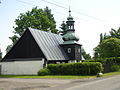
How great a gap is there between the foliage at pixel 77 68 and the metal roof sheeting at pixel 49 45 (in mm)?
2610

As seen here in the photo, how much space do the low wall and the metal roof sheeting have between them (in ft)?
7.99

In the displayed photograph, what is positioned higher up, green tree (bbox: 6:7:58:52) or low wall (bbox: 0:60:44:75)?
green tree (bbox: 6:7:58:52)

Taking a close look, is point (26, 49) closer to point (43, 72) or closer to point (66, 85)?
point (43, 72)

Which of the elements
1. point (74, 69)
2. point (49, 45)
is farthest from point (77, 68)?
point (49, 45)

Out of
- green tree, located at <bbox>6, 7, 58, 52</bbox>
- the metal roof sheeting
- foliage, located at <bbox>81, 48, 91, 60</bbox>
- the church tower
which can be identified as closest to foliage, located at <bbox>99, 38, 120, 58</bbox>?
the church tower

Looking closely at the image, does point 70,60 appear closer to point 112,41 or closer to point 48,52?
point 48,52

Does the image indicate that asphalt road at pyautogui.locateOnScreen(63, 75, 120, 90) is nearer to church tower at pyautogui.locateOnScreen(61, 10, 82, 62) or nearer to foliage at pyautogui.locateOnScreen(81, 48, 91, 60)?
church tower at pyautogui.locateOnScreen(61, 10, 82, 62)

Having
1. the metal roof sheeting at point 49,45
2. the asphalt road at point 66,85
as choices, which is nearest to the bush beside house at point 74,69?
the metal roof sheeting at point 49,45

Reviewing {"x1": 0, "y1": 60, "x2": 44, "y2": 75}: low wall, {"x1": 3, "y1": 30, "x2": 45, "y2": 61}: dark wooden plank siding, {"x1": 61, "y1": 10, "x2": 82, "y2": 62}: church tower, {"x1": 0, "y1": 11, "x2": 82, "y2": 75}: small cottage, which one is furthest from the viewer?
{"x1": 61, "y1": 10, "x2": 82, "y2": 62}: church tower

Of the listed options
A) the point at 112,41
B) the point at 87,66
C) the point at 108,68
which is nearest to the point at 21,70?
the point at 87,66

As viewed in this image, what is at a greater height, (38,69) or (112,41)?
(112,41)

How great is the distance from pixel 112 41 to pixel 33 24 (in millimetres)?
20169

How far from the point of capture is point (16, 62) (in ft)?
113

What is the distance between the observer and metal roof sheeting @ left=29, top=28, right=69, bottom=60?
33406 mm
